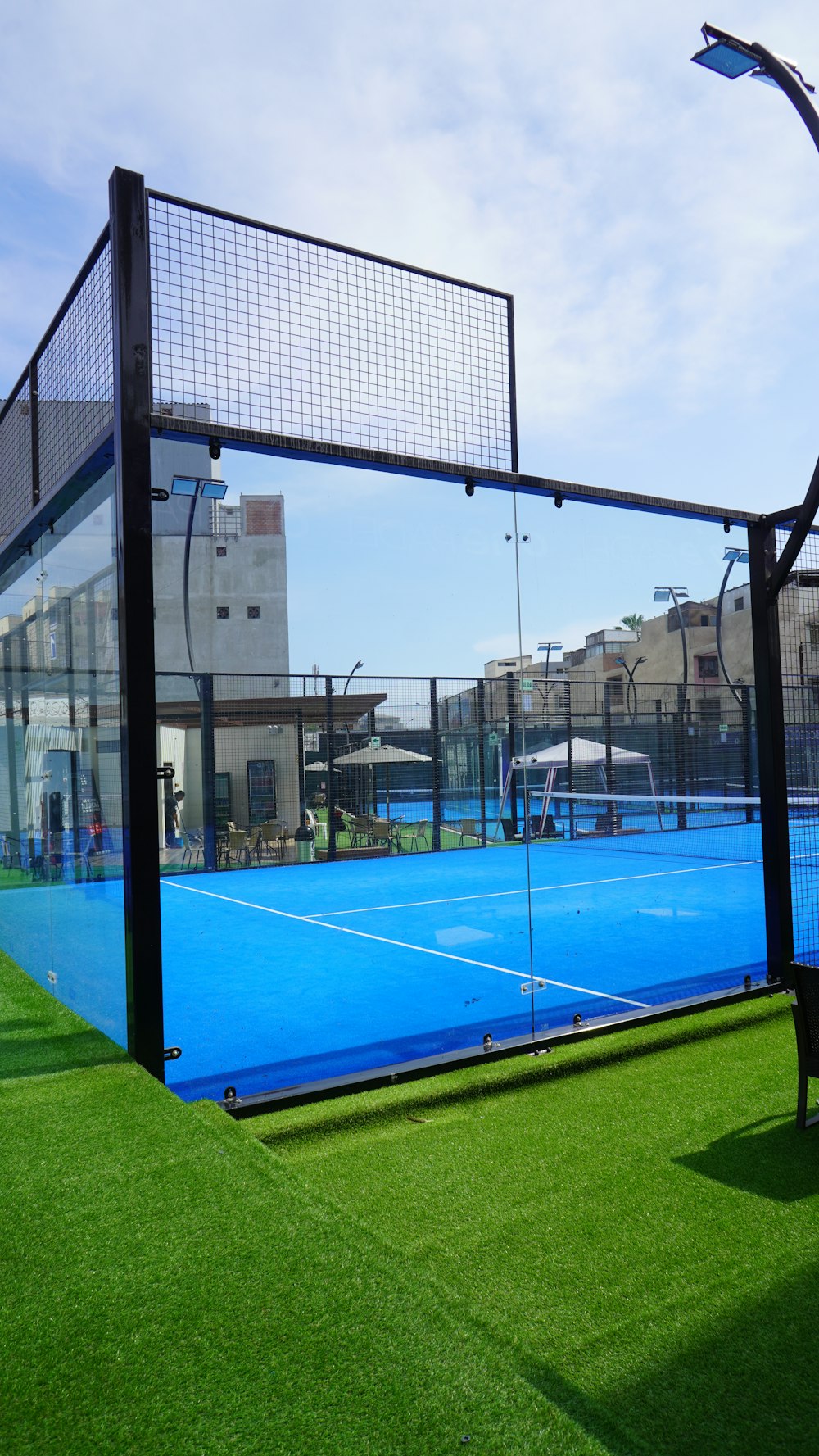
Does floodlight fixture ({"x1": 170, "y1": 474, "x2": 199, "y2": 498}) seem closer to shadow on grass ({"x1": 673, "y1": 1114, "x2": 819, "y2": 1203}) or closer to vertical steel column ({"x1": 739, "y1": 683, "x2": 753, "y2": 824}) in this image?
shadow on grass ({"x1": 673, "y1": 1114, "x2": 819, "y2": 1203})

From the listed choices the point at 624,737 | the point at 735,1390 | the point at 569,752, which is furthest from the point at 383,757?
the point at 735,1390

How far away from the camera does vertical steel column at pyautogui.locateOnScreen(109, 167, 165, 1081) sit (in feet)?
11.9

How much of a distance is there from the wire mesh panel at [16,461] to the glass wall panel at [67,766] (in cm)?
37

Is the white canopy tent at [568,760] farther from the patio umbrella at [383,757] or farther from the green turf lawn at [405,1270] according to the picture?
the green turf lawn at [405,1270]

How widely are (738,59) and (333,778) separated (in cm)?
947

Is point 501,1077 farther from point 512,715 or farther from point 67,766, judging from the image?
point 67,766

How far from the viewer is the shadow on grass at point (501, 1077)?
3607 millimetres

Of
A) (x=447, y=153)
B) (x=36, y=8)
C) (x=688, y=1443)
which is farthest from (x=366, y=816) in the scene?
(x=688, y=1443)

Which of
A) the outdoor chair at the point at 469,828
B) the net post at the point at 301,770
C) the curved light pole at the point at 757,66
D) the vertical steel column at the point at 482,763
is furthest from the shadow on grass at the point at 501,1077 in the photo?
the net post at the point at 301,770

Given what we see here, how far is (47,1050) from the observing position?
4.04 meters

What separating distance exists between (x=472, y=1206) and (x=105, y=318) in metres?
3.62

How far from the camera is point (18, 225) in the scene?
5520 mm

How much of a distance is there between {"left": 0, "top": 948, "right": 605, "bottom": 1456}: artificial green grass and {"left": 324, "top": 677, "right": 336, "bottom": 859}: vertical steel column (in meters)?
9.61

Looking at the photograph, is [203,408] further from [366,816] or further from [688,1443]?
[366,816]
